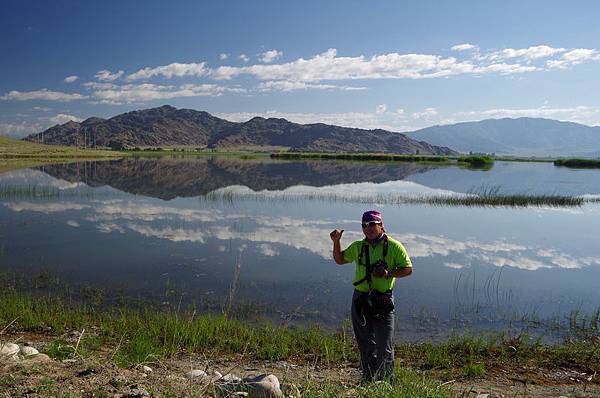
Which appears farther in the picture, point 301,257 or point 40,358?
point 301,257

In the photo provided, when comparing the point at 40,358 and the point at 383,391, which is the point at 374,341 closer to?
the point at 383,391

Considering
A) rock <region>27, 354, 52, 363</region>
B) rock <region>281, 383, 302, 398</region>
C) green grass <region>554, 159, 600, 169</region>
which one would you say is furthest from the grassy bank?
green grass <region>554, 159, 600, 169</region>

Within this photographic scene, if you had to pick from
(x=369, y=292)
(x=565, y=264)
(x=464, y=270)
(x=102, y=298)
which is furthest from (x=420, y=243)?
(x=369, y=292)

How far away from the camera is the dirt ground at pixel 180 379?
17.3 ft

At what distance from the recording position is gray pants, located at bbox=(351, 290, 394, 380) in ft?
20.5

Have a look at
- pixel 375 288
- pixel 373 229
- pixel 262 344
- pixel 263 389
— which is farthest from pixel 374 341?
pixel 262 344

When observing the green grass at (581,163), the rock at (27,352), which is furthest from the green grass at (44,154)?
the green grass at (581,163)

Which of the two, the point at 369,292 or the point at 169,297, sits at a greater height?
the point at 369,292

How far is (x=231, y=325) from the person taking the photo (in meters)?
9.23

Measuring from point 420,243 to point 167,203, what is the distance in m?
16.7

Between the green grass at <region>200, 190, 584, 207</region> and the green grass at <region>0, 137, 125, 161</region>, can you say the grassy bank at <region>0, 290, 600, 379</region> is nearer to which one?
the green grass at <region>200, 190, 584, 207</region>

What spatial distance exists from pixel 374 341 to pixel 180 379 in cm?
251

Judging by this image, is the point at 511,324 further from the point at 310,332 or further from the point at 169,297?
the point at 169,297

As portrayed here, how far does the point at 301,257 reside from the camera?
16312 millimetres
